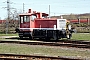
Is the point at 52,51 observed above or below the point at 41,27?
below

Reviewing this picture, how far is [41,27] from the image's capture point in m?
27.6

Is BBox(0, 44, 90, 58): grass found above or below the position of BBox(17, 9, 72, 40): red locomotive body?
below

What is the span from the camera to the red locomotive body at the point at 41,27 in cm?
2636

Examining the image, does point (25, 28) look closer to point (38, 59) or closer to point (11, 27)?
point (38, 59)

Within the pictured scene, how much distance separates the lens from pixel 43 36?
26.5 meters

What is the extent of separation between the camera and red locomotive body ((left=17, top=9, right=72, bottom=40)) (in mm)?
26359

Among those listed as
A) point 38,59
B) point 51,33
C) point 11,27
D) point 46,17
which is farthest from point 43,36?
point 11,27

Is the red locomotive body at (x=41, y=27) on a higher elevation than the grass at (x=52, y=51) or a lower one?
higher

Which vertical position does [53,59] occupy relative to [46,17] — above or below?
below

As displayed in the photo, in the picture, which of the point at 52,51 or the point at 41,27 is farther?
the point at 41,27

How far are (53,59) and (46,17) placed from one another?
57.2ft

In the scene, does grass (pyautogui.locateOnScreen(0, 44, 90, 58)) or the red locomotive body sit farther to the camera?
the red locomotive body

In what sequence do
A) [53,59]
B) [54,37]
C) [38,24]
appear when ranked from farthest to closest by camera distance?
[38,24] < [54,37] < [53,59]

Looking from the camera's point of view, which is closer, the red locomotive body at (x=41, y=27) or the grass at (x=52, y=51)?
the grass at (x=52, y=51)
